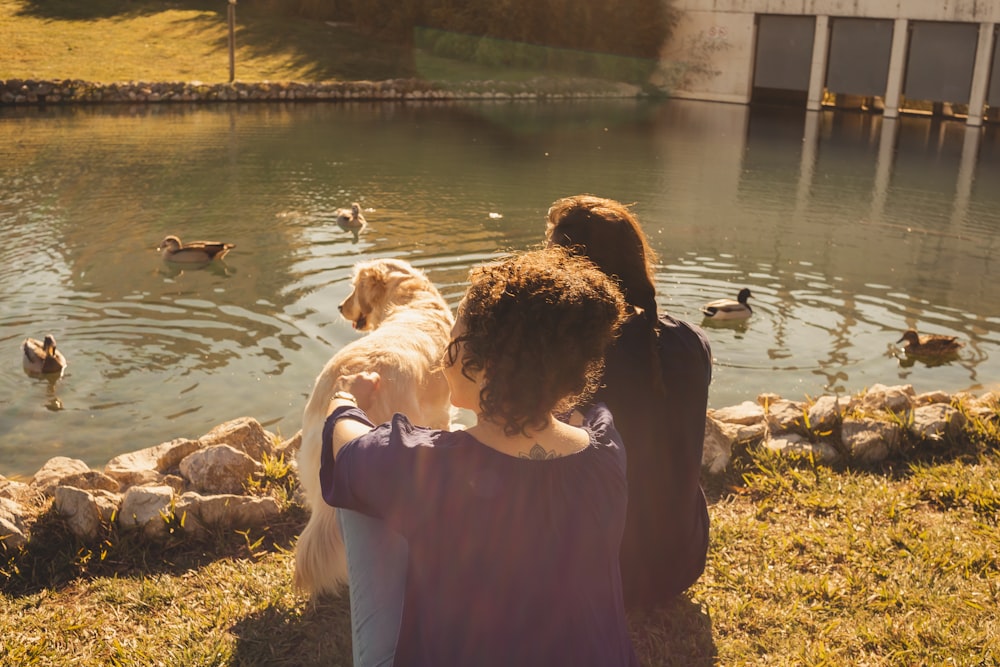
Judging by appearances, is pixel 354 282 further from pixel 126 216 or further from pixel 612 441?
pixel 126 216

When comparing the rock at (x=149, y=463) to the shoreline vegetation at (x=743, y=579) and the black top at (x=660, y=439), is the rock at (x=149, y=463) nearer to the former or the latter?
the shoreline vegetation at (x=743, y=579)

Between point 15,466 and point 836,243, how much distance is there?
12.0 metres

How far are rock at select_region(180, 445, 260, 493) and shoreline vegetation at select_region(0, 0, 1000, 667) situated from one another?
68 mm

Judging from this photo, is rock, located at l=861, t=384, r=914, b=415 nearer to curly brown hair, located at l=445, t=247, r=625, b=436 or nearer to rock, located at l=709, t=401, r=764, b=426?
rock, located at l=709, t=401, r=764, b=426

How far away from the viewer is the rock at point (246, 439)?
19.3 feet

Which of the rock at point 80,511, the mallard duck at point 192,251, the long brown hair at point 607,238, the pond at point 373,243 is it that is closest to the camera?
the long brown hair at point 607,238

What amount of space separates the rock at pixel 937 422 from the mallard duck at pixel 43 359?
23.3ft

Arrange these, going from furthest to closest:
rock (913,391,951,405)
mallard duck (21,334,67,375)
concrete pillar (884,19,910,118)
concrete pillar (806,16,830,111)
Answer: concrete pillar (806,16,830,111), concrete pillar (884,19,910,118), mallard duck (21,334,67,375), rock (913,391,951,405)

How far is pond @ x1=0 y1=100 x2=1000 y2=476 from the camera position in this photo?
842 cm

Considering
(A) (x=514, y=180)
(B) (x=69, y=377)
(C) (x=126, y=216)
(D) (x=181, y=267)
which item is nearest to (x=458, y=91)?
(A) (x=514, y=180)

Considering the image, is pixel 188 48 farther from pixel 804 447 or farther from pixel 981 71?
pixel 804 447

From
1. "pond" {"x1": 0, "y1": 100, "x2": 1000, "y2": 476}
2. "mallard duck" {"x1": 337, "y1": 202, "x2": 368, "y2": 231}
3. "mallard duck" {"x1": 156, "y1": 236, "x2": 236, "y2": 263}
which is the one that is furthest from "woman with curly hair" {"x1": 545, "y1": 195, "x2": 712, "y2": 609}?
"mallard duck" {"x1": 337, "y1": 202, "x2": 368, "y2": 231}

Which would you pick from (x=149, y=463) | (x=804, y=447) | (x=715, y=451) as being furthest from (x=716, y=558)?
(x=149, y=463)

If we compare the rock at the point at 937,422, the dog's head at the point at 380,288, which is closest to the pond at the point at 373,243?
the dog's head at the point at 380,288
